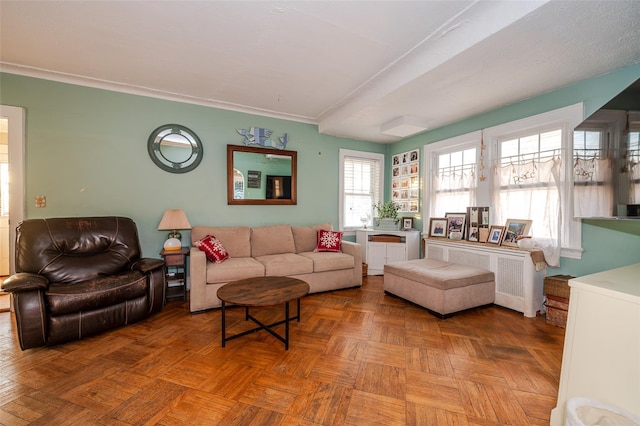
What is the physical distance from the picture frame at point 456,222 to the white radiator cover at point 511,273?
0.33 m

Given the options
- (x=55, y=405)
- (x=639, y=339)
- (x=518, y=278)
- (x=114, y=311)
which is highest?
(x=639, y=339)

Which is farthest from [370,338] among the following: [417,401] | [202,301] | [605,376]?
[202,301]

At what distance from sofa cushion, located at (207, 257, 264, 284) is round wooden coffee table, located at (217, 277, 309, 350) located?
0.49m

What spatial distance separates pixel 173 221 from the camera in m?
3.27

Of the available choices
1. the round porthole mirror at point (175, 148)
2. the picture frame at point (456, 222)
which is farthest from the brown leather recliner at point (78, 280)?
the picture frame at point (456, 222)

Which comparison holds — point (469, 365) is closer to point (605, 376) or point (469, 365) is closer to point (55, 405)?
point (605, 376)

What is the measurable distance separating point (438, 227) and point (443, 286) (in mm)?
1532

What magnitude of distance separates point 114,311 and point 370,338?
8.02 feet

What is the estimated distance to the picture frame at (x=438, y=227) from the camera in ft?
13.0

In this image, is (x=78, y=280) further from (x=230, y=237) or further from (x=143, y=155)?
(x=143, y=155)

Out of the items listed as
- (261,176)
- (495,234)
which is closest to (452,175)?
(495,234)

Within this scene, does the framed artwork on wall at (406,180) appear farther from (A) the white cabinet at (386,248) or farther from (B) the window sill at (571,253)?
(B) the window sill at (571,253)

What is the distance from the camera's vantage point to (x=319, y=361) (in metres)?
2.00

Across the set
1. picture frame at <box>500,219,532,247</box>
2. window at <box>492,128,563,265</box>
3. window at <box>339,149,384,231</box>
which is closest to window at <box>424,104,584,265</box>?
window at <box>492,128,563,265</box>
